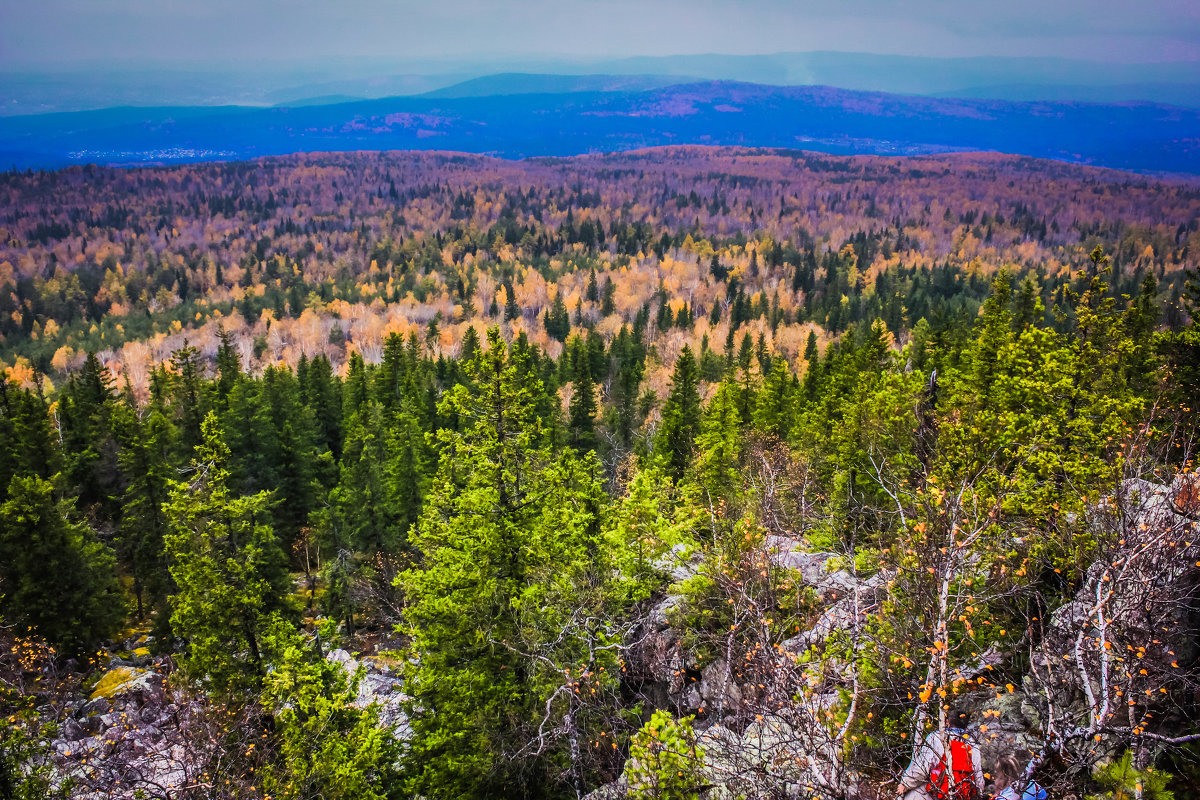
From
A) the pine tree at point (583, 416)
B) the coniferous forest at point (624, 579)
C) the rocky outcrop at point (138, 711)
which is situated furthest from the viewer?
the pine tree at point (583, 416)

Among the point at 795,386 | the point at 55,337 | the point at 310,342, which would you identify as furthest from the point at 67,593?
the point at 55,337

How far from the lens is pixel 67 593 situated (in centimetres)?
2712

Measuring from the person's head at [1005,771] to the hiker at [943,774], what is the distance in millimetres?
616

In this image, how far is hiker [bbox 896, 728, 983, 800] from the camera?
6.68 m

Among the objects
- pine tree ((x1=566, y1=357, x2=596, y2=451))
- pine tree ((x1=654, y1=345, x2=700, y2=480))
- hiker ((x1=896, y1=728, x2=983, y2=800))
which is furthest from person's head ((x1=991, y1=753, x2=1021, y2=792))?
pine tree ((x1=566, y1=357, x2=596, y2=451))

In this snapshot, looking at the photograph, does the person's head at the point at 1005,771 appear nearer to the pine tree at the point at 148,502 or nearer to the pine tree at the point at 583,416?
the pine tree at the point at 148,502

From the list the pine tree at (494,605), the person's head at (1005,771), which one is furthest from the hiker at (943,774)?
the pine tree at (494,605)

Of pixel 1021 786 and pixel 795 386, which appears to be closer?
pixel 1021 786

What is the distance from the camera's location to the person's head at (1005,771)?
26.7 feet

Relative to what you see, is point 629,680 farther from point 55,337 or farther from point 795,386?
point 55,337

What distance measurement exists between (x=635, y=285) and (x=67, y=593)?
5202 inches

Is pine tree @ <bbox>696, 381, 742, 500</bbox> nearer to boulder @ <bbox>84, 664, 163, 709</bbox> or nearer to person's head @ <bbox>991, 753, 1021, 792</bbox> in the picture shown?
person's head @ <bbox>991, 753, 1021, 792</bbox>

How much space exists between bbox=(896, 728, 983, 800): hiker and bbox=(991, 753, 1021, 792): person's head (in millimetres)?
616

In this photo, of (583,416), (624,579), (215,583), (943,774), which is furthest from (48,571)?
(583,416)
